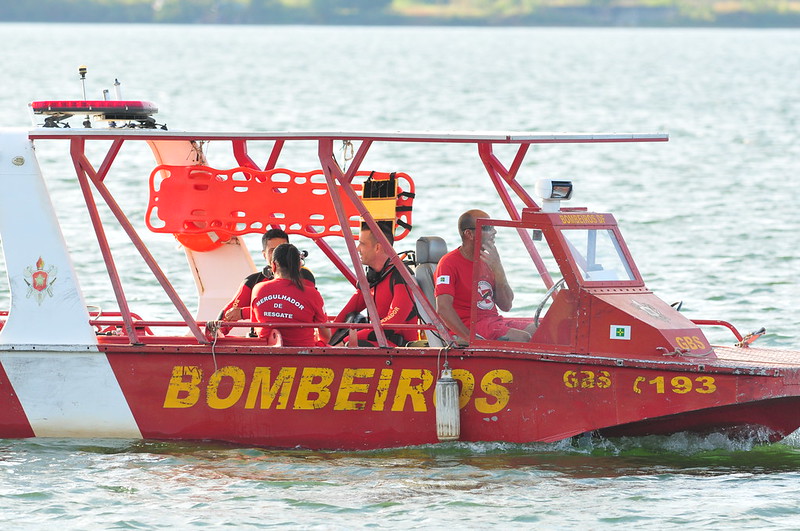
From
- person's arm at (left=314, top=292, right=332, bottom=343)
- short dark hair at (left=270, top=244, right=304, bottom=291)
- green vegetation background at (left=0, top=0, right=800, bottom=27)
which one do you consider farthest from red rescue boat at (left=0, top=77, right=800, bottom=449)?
green vegetation background at (left=0, top=0, right=800, bottom=27)

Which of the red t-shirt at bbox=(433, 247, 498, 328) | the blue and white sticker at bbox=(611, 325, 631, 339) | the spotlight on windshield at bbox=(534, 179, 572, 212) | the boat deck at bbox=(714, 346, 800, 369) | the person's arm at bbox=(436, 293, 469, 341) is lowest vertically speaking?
the boat deck at bbox=(714, 346, 800, 369)

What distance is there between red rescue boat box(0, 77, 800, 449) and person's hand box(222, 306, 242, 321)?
→ 1.55 ft

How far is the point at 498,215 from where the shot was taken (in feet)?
86.7

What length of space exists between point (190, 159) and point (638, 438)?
4.56m

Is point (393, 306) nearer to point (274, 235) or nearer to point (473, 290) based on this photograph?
point (473, 290)

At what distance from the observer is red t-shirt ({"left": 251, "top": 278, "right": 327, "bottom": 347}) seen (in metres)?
11.1

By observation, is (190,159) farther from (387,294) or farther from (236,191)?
(387,294)

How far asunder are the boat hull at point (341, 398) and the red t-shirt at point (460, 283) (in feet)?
1.79

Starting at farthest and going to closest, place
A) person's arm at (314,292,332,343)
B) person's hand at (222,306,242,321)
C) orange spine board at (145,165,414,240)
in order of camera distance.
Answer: person's hand at (222,306,242,321)
orange spine board at (145,165,414,240)
person's arm at (314,292,332,343)

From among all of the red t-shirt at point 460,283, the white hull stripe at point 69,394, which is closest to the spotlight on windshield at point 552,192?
the red t-shirt at point 460,283

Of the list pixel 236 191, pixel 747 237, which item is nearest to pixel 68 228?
pixel 747 237

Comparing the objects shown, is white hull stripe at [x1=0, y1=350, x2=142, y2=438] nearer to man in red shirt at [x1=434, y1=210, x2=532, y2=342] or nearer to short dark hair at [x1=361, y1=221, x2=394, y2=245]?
short dark hair at [x1=361, y1=221, x2=394, y2=245]

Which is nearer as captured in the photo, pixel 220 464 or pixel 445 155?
pixel 220 464

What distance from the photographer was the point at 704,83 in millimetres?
69312
